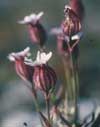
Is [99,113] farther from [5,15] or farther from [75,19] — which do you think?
[5,15]

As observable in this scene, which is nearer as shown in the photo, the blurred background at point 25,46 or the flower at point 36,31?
the flower at point 36,31

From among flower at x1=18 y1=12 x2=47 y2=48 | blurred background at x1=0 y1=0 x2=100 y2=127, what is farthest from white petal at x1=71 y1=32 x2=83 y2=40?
blurred background at x1=0 y1=0 x2=100 y2=127

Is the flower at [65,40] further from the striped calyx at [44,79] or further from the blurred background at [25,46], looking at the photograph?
the blurred background at [25,46]

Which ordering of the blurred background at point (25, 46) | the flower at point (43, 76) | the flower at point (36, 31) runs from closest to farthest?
1. the flower at point (43, 76)
2. the flower at point (36, 31)
3. the blurred background at point (25, 46)

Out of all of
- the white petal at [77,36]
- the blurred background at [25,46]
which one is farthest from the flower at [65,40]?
the blurred background at [25,46]

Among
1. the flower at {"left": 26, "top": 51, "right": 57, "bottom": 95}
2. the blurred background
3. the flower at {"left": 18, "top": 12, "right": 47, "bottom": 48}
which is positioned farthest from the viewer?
the blurred background

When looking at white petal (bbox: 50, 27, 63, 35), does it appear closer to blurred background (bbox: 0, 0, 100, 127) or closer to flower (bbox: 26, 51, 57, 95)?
flower (bbox: 26, 51, 57, 95)

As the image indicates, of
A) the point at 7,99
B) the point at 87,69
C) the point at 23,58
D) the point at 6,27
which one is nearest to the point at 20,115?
the point at 7,99

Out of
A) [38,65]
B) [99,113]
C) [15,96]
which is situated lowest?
[15,96]
